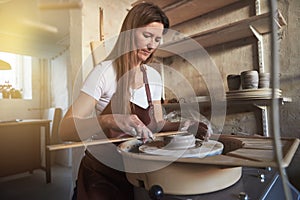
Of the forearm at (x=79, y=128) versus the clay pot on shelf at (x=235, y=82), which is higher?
the clay pot on shelf at (x=235, y=82)

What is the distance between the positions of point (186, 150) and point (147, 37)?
482 mm

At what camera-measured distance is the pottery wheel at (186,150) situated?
18.0 inches

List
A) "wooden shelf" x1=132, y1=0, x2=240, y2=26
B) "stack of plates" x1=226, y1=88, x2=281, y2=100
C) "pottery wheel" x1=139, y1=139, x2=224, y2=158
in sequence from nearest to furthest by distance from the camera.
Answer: "pottery wheel" x1=139, y1=139, x2=224, y2=158, "stack of plates" x1=226, y1=88, x2=281, y2=100, "wooden shelf" x1=132, y1=0, x2=240, y2=26

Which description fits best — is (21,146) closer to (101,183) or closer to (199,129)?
(101,183)

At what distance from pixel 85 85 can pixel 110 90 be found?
112 millimetres

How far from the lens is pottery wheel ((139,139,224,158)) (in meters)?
0.46

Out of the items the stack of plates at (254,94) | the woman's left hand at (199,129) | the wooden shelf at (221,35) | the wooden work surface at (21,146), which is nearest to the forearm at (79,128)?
the woman's left hand at (199,129)

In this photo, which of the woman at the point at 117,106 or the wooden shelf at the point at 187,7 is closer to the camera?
the woman at the point at 117,106

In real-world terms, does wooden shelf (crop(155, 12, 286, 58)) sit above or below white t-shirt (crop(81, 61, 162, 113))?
above

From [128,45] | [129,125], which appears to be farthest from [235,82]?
[129,125]

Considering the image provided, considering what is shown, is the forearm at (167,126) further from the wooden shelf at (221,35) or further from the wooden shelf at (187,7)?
the wooden shelf at (187,7)

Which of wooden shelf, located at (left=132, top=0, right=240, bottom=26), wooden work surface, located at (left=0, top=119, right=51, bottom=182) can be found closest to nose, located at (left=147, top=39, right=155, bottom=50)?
wooden shelf, located at (left=132, top=0, right=240, bottom=26)

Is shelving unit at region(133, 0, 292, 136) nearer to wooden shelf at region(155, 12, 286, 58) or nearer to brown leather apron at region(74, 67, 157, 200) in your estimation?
wooden shelf at region(155, 12, 286, 58)

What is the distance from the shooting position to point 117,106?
2.46 feet
